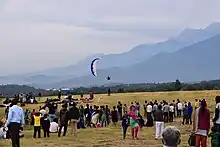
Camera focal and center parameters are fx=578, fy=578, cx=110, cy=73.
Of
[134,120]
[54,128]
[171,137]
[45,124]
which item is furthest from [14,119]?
[54,128]

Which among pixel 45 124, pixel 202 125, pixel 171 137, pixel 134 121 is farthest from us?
pixel 45 124

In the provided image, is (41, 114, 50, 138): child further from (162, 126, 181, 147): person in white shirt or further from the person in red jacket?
(162, 126, 181, 147): person in white shirt

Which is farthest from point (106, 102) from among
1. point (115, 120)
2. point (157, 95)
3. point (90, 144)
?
point (90, 144)

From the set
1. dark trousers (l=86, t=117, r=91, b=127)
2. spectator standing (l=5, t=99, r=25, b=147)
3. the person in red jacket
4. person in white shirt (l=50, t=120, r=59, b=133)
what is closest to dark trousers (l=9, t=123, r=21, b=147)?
spectator standing (l=5, t=99, r=25, b=147)

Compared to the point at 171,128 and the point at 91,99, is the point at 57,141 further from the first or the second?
the point at 91,99

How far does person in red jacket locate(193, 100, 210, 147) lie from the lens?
52.4ft

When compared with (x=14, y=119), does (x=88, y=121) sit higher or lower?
lower

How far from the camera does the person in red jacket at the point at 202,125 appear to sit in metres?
16.0

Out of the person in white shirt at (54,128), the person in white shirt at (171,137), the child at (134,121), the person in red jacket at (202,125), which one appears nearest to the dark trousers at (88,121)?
the person in white shirt at (54,128)

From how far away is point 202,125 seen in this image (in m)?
16.0

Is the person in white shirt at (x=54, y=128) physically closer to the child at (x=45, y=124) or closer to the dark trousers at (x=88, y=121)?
the child at (x=45, y=124)

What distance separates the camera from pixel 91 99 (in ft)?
195

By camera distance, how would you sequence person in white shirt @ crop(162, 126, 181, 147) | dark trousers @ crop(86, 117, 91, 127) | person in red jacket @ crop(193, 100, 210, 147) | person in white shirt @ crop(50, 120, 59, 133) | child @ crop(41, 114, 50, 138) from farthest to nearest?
dark trousers @ crop(86, 117, 91, 127) → person in white shirt @ crop(50, 120, 59, 133) → child @ crop(41, 114, 50, 138) → person in red jacket @ crop(193, 100, 210, 147) → person in white shirt @ crop(162, 126, 181, 147)

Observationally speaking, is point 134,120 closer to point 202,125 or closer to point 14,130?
point 14,130
